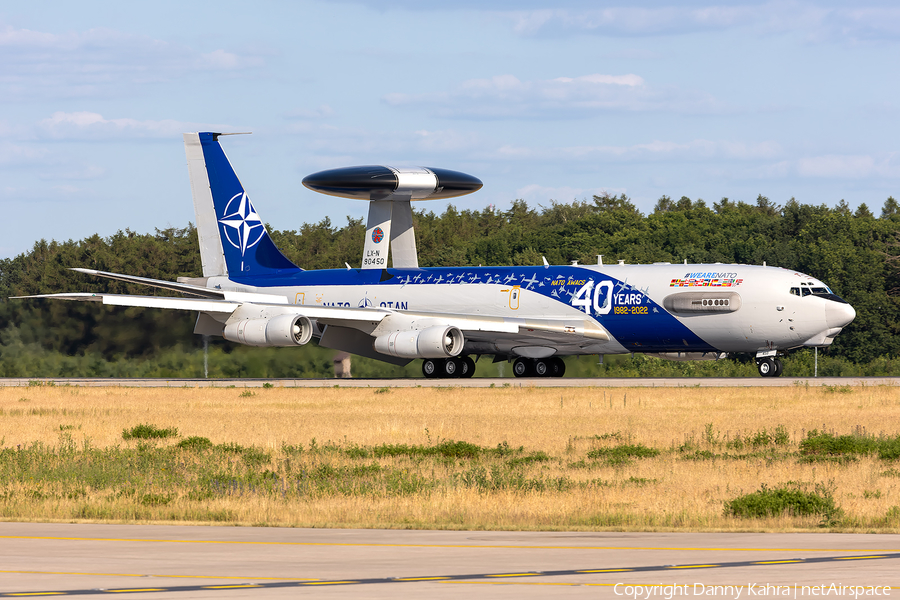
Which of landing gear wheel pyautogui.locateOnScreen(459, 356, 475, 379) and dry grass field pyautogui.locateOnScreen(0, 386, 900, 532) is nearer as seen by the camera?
dry grass field pyautogui.locateOnScreen(0, 386, 900, 532)

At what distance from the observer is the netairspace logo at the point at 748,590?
10.1 m

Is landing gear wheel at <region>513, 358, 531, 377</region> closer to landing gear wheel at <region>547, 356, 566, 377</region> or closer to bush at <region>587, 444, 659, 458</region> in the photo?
landing gear wheel at <region>547, 356, 566, 377</region>

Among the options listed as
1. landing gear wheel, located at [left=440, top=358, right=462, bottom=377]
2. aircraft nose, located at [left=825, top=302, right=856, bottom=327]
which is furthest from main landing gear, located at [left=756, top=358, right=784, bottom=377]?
landing gear wheel, located at [left=440, top=358, right=462, bottom=377]

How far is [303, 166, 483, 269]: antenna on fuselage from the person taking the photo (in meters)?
51.4

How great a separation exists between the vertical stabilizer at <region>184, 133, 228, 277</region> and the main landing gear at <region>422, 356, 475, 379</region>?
41.2 ft

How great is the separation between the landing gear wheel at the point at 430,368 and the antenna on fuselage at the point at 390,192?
215 inches

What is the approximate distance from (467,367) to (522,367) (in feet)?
8.74

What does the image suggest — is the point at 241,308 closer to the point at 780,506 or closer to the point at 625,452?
the point at 625,452

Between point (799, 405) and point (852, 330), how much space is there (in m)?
43.0

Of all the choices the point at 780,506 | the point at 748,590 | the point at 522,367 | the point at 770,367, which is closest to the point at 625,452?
the point at 780,506

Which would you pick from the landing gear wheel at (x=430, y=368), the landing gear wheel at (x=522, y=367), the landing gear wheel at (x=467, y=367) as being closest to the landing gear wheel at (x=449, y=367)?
the landing gear wheel at (x=430, y=368)

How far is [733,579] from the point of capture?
10.9 metres

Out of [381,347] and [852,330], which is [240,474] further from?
[852,330]

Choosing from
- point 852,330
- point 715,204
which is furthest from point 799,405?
point 715,204
